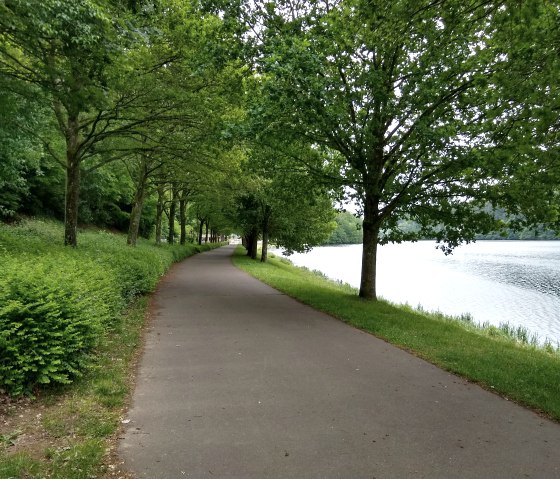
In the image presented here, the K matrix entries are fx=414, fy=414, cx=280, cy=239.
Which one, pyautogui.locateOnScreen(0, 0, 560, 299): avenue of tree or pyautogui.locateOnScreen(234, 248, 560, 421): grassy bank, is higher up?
pyautogui.locateOnScreen(0, 0, 560, 299): avenue of tree

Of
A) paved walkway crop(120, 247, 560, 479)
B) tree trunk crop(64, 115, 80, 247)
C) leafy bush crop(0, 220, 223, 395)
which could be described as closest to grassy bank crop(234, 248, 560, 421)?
paved walkway crop(120, 247, 560, 479)

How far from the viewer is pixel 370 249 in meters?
13.2

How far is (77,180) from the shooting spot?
12.3m

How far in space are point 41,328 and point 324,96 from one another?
720 cm

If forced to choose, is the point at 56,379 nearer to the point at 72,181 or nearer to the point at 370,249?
the point at 72,181

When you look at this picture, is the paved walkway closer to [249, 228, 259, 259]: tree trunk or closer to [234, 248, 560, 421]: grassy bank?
[234, 248, 560, 421]: grassy bank

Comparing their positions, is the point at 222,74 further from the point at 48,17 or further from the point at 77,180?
the point at 48,17

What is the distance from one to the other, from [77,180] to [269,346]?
8.55m

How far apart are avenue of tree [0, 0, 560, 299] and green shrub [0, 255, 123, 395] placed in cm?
358

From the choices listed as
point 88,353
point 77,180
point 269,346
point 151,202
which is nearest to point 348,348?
point 269,346

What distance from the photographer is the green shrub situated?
4324 millimetres

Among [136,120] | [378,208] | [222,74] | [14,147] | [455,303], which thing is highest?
[222,74]

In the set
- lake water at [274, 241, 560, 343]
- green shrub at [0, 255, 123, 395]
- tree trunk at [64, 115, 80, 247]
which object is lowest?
lake water at [274, 241, 560, 343]

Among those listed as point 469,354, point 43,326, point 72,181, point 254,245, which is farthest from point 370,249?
point 254,245
